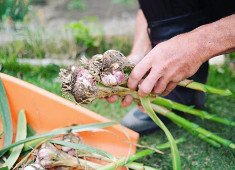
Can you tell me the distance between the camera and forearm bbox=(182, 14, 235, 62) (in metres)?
0.84

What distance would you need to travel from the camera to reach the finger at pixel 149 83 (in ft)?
2.81

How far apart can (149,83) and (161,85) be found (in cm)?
5

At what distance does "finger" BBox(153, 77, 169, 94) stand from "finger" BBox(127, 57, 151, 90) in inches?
2.5

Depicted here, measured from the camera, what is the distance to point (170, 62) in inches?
33.2

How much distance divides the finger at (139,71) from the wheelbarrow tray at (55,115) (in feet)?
0.96

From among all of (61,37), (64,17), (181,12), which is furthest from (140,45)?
(64,17)

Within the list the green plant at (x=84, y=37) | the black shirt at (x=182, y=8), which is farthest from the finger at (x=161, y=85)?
the green plant at (x=84, y=37)

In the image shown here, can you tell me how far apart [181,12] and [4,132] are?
0.94 metres

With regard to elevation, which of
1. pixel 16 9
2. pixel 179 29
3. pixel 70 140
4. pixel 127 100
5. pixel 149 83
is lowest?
pixel 70 140

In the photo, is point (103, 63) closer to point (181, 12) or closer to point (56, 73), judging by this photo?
point (181, 12)

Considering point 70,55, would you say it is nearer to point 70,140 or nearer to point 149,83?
point 70,140

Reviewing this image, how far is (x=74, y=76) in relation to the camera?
2.93 ft

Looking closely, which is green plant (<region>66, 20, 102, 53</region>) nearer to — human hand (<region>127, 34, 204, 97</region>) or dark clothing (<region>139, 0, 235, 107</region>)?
dark clothing (<region>139, 0, 235, 107</region>)

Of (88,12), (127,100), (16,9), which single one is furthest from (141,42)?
(88,12)
